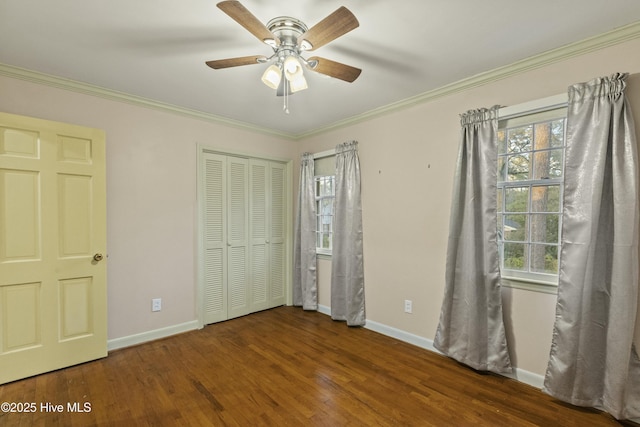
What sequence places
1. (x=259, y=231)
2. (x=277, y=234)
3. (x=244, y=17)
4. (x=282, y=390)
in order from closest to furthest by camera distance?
(x=244, y=17), (x=282, y=390), (x=259, y=231), (x=277, y=234)

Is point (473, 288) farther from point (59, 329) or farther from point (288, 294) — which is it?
point (59, 329)

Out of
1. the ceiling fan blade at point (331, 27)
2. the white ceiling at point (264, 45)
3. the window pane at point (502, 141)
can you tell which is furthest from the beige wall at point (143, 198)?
the window pane at point (502, 141)

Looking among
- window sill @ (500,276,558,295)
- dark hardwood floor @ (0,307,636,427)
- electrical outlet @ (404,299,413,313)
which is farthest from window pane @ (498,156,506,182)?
dark hardwood floor @ (0,307,636,427)

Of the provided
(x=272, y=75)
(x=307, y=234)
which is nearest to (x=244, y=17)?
(x=272, y=75)

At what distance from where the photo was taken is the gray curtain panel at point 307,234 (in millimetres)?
4086

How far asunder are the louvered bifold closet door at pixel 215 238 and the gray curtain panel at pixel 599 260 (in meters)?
3.28

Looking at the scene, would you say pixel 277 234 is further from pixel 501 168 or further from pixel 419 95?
pixel 501 168

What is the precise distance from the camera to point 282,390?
2238mm

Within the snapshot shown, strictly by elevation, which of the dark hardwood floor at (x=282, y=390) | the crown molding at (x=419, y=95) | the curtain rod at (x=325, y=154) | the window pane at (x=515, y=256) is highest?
the crown molding at (x=419, y=95)

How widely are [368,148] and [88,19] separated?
263 centimetres

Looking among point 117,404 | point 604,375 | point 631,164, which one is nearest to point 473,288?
point 604,375

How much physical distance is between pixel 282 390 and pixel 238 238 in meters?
2.06

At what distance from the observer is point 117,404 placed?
6.76 ft

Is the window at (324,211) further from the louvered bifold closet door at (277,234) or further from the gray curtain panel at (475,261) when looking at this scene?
the gray curtain panel at (475,261)
